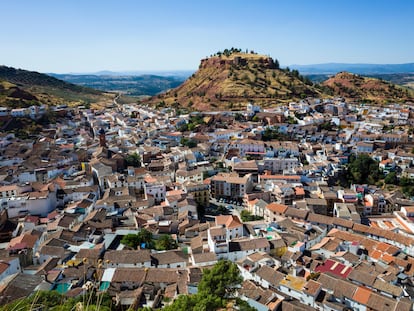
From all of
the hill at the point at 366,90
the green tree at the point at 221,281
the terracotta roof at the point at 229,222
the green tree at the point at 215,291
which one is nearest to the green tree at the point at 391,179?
the terracotta roof at the point at 229,222

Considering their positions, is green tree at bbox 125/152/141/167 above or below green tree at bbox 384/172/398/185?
above

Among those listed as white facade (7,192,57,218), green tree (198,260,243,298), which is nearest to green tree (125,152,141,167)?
white facade (7,192,57,218)

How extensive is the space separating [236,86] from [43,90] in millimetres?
46333

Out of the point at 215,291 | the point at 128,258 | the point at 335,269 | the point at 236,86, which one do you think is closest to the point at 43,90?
the point at 236,86

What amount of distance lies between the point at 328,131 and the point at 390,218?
83.1 feet

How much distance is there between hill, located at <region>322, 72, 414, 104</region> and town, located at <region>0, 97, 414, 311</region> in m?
32.4

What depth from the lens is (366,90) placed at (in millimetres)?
84938

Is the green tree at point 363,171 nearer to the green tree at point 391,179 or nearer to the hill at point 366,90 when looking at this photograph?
the green tree at point 391,179

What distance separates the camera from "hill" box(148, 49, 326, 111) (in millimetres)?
70000

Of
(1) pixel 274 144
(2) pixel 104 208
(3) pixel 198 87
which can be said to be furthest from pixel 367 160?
(3) pixel 198 87

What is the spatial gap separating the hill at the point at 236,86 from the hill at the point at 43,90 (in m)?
19.1

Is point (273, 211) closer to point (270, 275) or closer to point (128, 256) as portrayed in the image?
point (270, 275)

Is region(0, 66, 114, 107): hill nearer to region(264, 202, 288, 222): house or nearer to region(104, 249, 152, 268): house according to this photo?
region(104, 249, 152, 268): house

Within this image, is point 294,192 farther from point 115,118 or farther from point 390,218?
point 115,118
